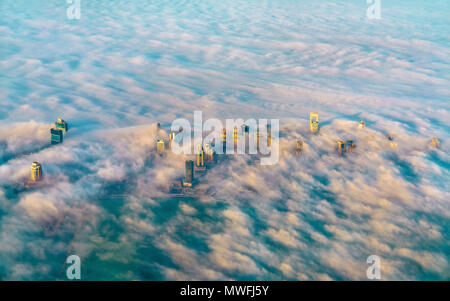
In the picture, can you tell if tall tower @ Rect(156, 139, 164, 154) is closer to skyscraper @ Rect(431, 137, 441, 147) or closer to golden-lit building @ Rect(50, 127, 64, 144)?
golden-lit building @ Rect(50, 127, 64, 144)

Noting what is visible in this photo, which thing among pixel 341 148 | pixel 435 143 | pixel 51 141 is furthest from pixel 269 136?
pixel 51 141

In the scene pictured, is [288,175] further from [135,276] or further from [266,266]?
[135,276]

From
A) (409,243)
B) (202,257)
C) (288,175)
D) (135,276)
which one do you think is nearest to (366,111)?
(288,175)

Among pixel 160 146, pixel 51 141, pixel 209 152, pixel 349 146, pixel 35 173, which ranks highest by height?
pixel 349 146

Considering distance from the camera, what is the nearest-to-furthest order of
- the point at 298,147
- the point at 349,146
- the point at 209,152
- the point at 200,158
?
the point at 200,158 → the point at 209,152 → the point at 298,147 → the point at 349,146

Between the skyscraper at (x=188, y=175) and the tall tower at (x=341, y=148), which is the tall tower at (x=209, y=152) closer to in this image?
the skyscraper at (x=188, y=175)

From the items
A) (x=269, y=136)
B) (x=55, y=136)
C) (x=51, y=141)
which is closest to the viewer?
(x=55, y=136)

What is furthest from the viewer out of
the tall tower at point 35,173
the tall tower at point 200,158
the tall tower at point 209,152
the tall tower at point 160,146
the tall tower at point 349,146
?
the tall tower at point 349,146

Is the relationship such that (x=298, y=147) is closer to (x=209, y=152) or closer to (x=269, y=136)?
(x=269, y=136)

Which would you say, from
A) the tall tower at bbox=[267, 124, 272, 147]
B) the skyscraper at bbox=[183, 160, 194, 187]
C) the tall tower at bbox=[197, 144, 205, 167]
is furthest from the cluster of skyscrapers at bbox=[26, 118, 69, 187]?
the tall tower at bbox=[267, 124, 272, 147]

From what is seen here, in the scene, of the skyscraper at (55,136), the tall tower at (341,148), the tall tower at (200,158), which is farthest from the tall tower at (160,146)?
the tall tower at (341,148)

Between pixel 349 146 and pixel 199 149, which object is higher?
pixel 349 146

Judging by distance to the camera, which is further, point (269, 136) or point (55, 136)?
point (269, 136)
